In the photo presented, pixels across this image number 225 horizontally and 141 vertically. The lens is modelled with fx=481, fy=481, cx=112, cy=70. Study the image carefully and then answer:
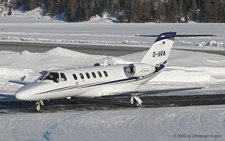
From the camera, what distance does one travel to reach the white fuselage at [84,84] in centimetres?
1928

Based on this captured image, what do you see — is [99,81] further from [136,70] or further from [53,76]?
[53,76]

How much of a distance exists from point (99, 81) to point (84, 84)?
762mm

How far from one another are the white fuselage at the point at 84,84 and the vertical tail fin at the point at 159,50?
33.2 inches

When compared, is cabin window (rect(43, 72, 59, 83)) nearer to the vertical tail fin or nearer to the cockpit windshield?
the cockpit windshield

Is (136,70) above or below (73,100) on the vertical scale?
above

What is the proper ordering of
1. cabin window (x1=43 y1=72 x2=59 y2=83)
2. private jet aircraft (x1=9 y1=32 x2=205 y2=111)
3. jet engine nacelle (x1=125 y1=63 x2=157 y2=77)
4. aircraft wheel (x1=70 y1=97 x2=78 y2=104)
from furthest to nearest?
aircraft wheel (x1=70 y1=97 x2=78 y2=104) < jet engine nacelle (x1=125 y1=63 x2=157 y2=77) < cabin window (x1=43 y1=72 x2=59 y2=83) < private jet aircraft (x1=9 y1=32 x2=205 y2=111)

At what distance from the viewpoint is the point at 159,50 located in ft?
76.1

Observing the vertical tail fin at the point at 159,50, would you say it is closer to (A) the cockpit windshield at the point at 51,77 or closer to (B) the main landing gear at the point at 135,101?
(B) the main landing gear at the point at 135,101

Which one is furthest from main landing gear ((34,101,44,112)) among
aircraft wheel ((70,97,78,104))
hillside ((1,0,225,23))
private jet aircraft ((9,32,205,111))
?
hillside ((1,0,225,23))

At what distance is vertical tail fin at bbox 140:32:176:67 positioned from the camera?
75.8 ft

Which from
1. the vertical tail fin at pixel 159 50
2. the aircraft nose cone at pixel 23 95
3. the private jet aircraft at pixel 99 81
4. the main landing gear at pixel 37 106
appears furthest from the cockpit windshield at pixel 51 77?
the vertical tail fin at pixel 159 50

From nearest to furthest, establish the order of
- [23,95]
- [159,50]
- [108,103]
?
[23,95], [108,103], [159,50]

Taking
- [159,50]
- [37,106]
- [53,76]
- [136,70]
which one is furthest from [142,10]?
[37,106]

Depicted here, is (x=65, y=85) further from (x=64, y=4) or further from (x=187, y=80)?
(x=64, y=4)
